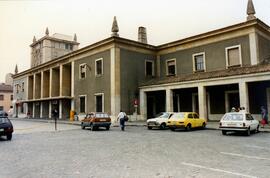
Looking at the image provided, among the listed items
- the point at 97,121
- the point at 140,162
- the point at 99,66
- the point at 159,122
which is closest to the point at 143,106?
the point at 99,66

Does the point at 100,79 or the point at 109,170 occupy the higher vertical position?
the point at 100,79

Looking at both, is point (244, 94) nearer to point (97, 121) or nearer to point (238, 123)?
point (238, 123)

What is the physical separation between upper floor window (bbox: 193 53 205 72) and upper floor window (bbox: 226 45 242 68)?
2.90 meters

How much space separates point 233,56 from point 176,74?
7.12 m

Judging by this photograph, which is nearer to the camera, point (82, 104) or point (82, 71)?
point (82, 104)

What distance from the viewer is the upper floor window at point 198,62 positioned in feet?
91.2

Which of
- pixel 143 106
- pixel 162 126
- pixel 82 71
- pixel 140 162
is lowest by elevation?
pixel 140 162

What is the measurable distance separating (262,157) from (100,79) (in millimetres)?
23113

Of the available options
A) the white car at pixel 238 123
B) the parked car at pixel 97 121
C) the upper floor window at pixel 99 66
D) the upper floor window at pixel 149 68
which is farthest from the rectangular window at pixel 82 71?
the white car at pixel 238 123

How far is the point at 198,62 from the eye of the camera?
93.0ft

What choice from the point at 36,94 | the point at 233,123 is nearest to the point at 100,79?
the point at 233,123

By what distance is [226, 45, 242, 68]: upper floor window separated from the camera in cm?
2470

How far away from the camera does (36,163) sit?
814 cm

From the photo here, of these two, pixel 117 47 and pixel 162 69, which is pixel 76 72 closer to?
pixel 117 47
